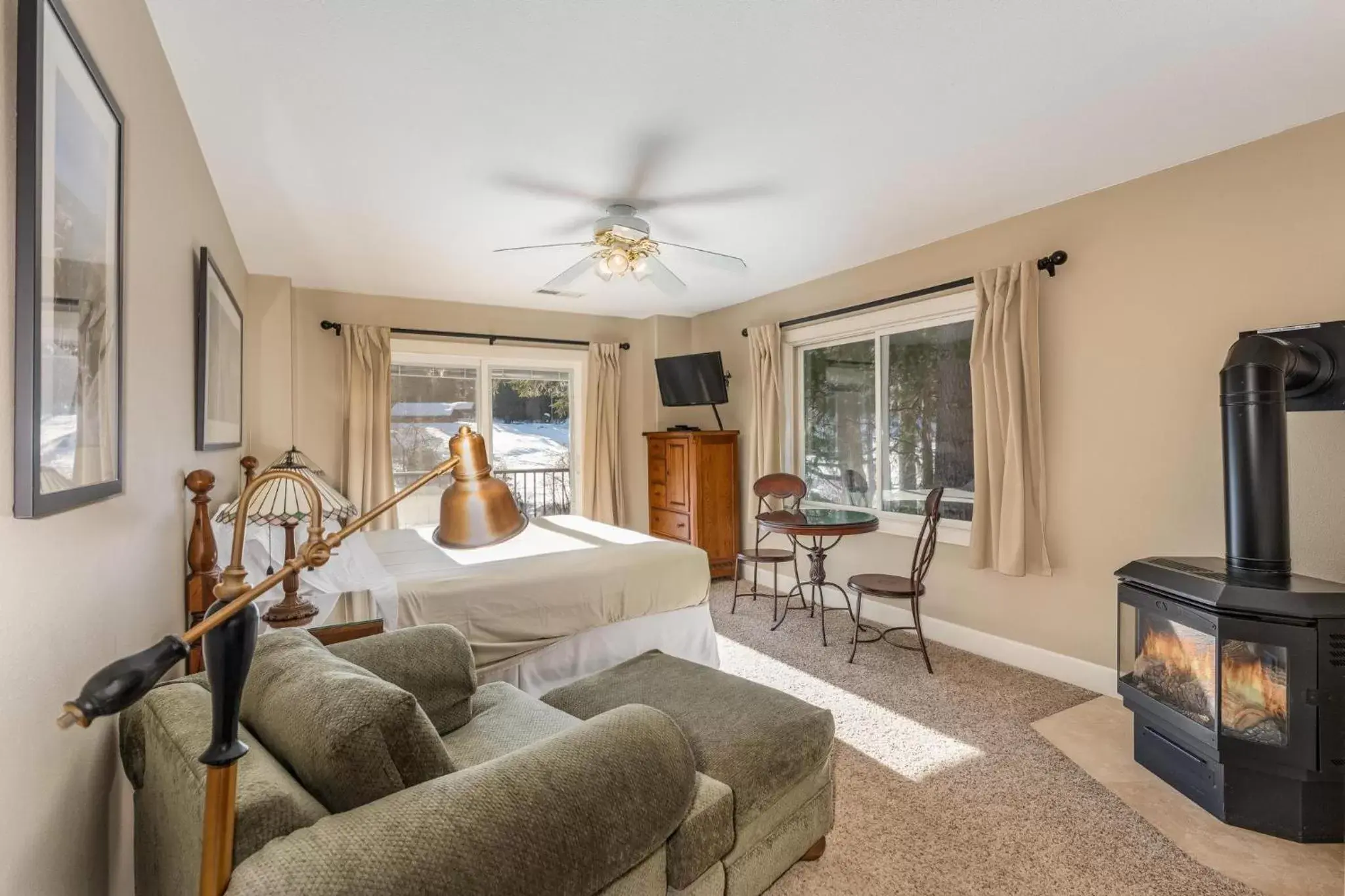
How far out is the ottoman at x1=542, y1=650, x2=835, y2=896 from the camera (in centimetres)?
138

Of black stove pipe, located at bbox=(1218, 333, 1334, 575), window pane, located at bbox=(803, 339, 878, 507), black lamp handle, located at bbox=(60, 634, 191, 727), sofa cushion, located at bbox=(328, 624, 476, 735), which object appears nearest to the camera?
black lamp handle, located at bbox=(60, 634, 191, 727)

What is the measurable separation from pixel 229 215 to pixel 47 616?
2.82 m

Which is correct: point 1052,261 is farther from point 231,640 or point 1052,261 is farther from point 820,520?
point 231,640

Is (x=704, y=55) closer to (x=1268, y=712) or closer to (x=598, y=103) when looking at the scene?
(x=598, y=103)

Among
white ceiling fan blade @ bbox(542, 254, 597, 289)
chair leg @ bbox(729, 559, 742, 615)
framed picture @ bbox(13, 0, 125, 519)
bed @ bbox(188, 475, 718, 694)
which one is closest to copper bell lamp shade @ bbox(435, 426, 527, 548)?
framed picture @ bbox(13, 0, 125, 519)

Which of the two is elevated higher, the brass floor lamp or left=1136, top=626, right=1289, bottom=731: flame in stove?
the brass floor lamp

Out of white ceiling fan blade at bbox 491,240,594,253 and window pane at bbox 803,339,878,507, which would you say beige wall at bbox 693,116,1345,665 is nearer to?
window pane at bbox 803,339,878,507

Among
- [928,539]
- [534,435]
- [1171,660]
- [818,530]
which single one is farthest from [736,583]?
[1171,660]

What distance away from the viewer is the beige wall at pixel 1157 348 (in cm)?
235

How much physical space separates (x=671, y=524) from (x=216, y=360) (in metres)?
3.58

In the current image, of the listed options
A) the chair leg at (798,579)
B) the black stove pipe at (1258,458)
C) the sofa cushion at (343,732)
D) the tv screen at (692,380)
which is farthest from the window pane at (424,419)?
the black stove pipe at (1258,458)

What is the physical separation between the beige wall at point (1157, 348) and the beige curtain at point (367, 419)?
4.00 meters

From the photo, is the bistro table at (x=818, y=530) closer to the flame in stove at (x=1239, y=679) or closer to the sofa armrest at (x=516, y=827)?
the flame in stove at (x=1239, y=679)

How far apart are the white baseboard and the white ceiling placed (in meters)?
2.08
